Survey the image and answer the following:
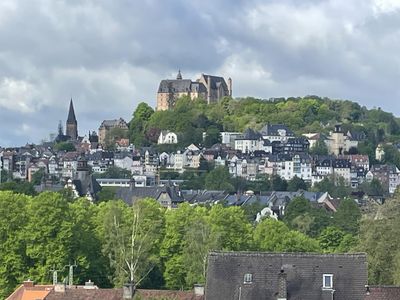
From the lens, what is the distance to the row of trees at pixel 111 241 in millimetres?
73438

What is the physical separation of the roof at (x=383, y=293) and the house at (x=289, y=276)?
0.34 metres

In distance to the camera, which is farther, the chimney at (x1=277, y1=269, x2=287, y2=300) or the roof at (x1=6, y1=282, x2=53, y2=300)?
the roof at (x1=6, y1=282, x2=53, y2=300)

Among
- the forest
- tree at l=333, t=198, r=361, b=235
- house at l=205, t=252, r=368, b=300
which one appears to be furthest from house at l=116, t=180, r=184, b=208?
house at l=205, t=252, r=368, b=300

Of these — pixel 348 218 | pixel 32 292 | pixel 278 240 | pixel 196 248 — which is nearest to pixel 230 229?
pixel 278 240

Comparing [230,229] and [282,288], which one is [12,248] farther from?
[282,288]

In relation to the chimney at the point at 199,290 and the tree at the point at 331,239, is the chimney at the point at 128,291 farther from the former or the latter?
the tree at the point at 331,239

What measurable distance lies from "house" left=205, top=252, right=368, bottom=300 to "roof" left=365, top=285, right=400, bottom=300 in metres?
0.34

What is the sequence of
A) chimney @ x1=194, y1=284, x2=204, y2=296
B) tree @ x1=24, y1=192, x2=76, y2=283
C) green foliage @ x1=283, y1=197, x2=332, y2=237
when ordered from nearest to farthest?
chimney @ x1=194, y1=284, x2=204, y2=296, tree @ x1=24, y1=192, x2=76, y2=283, green foliage @ x1=283, y1=197, x2=332, y2=237

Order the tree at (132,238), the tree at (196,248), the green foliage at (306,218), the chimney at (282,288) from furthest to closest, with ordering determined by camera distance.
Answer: the green foliage at (306,218)
the tree at (196,248)
the tree at (132,238)
the chimney at (282,288)

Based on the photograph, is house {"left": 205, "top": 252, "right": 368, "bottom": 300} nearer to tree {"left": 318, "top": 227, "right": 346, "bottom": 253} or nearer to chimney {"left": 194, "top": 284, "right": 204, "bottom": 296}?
chimney {"left": 194, "top": 284, "right": 204, "bottom": 296}

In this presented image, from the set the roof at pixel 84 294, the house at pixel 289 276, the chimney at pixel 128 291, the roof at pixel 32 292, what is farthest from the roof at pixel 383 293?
the roof at pixel 32 292

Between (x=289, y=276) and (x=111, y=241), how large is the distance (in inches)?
1282

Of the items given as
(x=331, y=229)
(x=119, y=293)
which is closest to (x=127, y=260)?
(x=119, y=293)

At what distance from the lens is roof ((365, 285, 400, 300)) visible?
4391 cm
